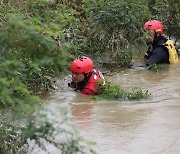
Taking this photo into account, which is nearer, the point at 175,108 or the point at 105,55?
the point at 175,108

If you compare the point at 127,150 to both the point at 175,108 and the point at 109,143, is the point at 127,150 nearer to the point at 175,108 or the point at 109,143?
the point at 109,143

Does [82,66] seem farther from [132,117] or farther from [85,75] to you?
[132,117]


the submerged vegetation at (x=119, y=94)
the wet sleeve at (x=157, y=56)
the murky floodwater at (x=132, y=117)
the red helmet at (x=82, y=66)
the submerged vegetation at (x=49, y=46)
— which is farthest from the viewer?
the wet sleeve at (x=157, y=56)

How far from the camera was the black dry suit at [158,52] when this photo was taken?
36.3 ft

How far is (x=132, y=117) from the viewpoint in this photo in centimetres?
715

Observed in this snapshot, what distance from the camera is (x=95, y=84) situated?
8742mm

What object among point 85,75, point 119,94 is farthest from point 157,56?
point 119,94

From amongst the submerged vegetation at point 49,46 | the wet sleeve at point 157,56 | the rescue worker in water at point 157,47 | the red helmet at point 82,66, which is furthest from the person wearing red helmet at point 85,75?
the rescue worker in water at point 157,47

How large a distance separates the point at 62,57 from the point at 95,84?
4.34 meters

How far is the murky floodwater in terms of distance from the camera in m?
6.05

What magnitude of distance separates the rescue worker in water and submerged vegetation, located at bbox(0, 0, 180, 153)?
249 mm

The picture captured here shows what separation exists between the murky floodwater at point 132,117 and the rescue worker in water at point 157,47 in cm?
122

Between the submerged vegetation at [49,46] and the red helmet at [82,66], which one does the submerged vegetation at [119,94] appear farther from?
the red helmet at [82,66]

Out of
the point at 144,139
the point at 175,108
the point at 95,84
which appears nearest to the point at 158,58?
the point at 95,84
